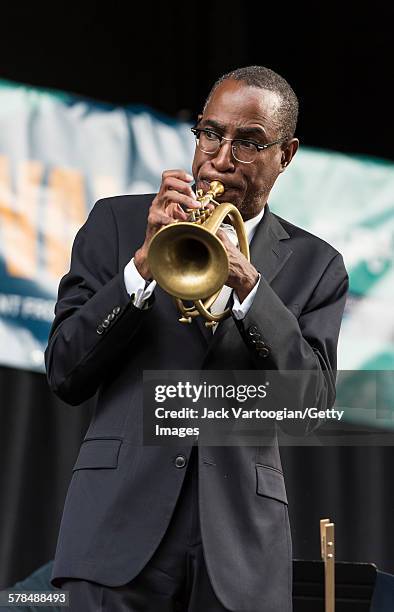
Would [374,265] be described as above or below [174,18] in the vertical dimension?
below

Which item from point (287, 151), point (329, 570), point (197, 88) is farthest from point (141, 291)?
point (197, 88)

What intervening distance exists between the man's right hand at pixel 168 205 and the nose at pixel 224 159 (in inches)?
5.8

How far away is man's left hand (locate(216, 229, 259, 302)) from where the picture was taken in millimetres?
2582

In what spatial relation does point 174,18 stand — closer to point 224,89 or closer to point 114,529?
point 224,89

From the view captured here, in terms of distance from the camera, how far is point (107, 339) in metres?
2.54

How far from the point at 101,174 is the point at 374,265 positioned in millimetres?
1220

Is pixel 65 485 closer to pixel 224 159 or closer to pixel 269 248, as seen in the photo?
pixel 269 248

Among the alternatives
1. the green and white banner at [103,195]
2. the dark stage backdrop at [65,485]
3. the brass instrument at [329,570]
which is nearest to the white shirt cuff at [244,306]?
the brass instrument at [329,570]

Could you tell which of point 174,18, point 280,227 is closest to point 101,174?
point 174,18

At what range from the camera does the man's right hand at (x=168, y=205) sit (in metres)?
2.57

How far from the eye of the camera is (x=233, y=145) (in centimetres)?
277

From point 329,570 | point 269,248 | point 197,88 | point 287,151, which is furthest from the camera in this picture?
point 197,88

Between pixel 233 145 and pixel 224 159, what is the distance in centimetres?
6

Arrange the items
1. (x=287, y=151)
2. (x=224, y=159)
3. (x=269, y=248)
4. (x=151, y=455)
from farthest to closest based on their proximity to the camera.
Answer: (x=287, y=151) → (x=269, y=248) → (x=224, y=159) → (x=151, y=455)
